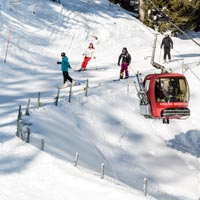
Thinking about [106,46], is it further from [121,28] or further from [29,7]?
[29,7]

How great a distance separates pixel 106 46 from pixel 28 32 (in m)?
5.68

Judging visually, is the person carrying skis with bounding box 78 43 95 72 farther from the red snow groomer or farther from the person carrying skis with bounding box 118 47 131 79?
the red snow groomer

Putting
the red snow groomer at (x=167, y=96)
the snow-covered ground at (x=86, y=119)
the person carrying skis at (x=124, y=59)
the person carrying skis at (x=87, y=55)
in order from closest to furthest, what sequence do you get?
the snow-covered ground at (x=86, y=119) → the red snow groomer at (x=167, y=96) → the person carrying skis at (x=124, y=59) → the person carrying skis at (x=87, y=55)

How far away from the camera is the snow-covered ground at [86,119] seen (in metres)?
14.0

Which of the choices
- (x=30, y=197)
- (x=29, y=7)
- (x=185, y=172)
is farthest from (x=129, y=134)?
(x=29, y=7)

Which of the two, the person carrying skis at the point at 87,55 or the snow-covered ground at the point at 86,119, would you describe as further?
the person carrying skis at the point at 87,55

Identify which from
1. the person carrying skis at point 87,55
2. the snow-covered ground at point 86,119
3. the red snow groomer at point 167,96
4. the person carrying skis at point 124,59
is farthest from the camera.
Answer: the person carrying skis at point 87,55

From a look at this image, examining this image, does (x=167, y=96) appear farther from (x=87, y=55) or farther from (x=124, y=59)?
(x=87, y=55)

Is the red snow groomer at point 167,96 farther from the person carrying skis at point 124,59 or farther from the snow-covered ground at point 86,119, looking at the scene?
the person carrying skis at point 124,59

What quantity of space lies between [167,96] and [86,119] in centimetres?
402

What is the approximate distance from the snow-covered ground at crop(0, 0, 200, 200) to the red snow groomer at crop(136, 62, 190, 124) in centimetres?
262

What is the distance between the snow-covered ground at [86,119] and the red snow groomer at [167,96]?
262cm

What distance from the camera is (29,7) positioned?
36938mm

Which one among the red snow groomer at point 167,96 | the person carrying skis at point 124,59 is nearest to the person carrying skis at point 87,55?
the person carrying skis at point 124,59
